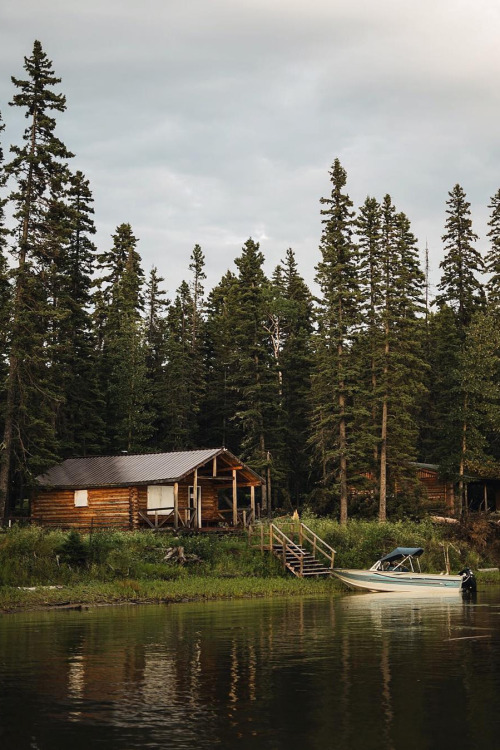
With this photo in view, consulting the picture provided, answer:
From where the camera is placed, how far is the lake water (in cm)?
1155

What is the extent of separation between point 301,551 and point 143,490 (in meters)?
Result: 10.5

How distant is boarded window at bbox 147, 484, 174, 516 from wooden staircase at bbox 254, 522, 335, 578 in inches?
247

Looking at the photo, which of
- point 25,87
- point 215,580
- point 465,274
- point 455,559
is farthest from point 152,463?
point 465,274

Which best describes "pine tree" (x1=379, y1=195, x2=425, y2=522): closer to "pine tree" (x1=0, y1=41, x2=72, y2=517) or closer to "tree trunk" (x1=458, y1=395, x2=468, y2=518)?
"tree trunk" (x1=458, y1=395, x2=468, y2=518)

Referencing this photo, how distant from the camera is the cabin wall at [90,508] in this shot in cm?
4772

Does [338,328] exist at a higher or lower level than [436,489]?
higher

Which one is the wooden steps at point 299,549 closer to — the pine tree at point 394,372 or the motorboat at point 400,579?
the motorboat at point 400,579

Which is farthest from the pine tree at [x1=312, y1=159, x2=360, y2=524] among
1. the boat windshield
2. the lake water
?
the lake water

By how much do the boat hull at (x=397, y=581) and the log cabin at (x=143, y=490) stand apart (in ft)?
31.9

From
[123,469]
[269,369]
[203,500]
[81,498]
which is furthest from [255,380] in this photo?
[81,498]

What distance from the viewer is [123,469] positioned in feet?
164

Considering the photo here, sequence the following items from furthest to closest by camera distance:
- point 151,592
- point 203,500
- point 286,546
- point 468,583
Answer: point 203,500 → point 286,546 → point 468,583 → point 151,592

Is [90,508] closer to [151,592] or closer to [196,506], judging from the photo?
[196,506]

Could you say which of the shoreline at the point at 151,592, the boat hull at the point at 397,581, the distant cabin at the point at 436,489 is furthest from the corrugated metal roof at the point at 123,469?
the distant cabin at the point at 436,489
